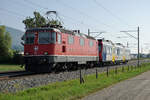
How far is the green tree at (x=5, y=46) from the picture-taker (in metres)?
50.2

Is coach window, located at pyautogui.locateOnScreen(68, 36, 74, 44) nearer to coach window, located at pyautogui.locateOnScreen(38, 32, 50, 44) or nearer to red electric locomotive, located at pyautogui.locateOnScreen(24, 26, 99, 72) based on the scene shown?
red electric locomotive, located at pyautogui.locateOnScreen(24, 26, 99, 72)

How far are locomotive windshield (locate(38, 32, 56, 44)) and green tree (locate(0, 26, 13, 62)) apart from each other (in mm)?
31221

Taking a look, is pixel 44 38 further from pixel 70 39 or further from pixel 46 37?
pixel 70 39

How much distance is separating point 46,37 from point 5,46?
120ft

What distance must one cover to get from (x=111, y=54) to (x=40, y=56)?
21.2m

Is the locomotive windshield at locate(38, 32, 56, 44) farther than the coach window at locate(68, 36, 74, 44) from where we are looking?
No

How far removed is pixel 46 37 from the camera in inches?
797

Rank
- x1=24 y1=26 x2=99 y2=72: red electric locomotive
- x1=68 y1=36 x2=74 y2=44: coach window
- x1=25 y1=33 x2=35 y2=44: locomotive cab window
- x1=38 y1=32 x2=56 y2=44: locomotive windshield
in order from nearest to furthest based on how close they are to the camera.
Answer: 1. x1=24 y1=26 x2=99 y2=72: red electric locomotive
2. x1=38 y1=32 x2=56 y2=44: locomotive windshield
3. x1=25 y1=33 x2=35 y2=44: locomotive cab window
4. x1=68 y1=36 x2=74 y2=44: coach window

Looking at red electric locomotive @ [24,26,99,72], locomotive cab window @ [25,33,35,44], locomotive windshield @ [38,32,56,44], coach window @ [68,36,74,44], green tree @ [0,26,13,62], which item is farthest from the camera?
green tree @ [0,26,13,62]

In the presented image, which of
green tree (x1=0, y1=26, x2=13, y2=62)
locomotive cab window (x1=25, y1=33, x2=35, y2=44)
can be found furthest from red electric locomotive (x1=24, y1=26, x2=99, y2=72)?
green tree (x1=0, y1=26, x2=13, y2=62)

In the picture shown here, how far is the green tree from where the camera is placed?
5020cm

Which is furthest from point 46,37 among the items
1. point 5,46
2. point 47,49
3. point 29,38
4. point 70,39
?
point 5,46

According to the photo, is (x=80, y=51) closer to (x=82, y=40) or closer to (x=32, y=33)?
(x=82, y=40)

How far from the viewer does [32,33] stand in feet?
68.0
